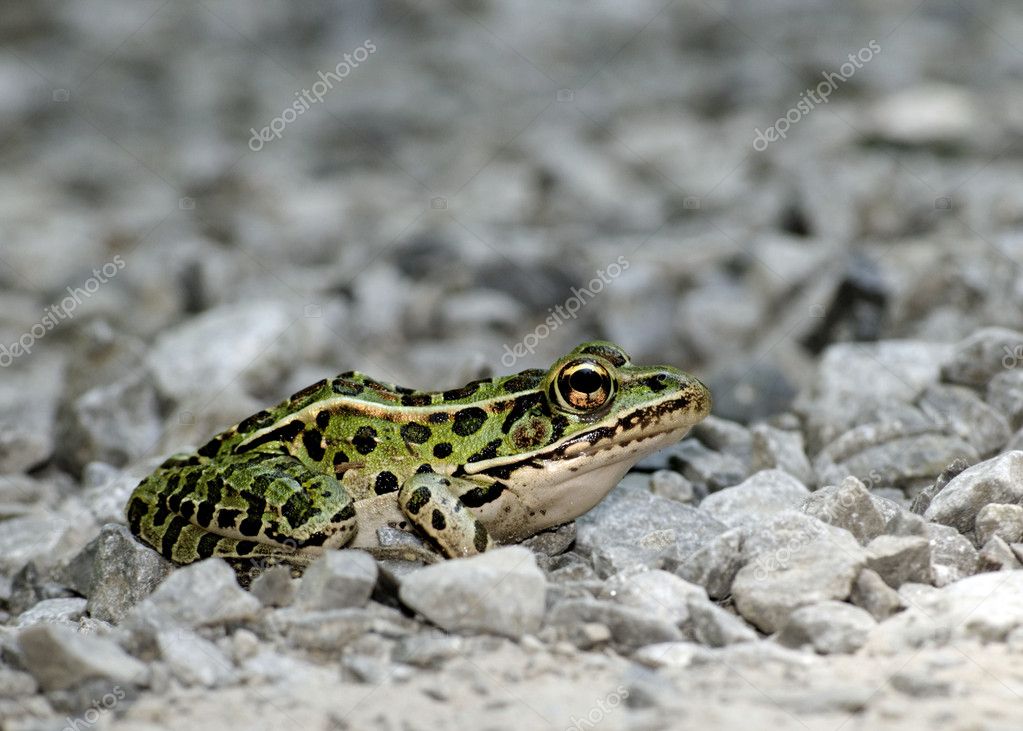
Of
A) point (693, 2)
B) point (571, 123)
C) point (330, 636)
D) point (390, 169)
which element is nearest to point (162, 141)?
point (390, 169)

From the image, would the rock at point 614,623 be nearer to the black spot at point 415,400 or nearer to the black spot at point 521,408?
the black spot at point 521,408

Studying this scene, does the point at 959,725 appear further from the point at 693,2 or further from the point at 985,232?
the point at 693,2

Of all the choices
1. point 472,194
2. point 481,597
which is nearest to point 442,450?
point 481,597

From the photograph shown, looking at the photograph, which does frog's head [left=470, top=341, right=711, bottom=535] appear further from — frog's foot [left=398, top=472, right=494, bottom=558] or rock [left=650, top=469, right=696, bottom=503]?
rock [left=650, top=469, right=696, bottom=503]

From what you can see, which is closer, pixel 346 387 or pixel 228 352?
pixel 346 387

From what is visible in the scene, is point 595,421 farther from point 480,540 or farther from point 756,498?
point 756,498

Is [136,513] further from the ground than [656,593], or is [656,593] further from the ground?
[136,513]
